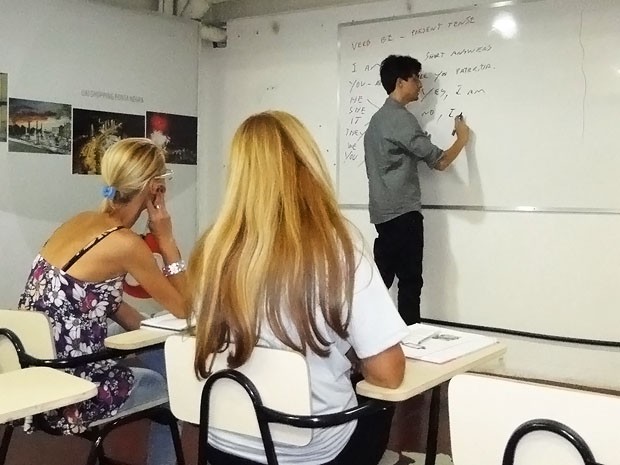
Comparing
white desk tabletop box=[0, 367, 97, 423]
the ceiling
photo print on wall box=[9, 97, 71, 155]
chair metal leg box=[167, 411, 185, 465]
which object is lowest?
chair metal leg box=[167, 411, 185, 465]

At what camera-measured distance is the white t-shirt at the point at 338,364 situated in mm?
1596

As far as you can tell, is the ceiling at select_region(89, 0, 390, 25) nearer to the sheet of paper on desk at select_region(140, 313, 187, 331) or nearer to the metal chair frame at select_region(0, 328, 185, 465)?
the sheet of paper on desk at select_region(140, 313, 187, 331)

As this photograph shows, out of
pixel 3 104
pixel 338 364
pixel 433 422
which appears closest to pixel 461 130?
pixel 433 422

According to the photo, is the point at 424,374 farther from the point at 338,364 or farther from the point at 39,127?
the point at 39,127

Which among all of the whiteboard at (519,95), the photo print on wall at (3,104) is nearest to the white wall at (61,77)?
the photo print on wall at (3,104)

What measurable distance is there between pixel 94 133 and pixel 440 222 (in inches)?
79.4

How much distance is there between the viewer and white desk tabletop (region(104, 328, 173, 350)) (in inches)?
77.4

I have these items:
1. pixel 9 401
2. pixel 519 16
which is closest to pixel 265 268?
pixel 9 401

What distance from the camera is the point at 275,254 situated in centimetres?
157

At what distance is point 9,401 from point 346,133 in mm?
3223

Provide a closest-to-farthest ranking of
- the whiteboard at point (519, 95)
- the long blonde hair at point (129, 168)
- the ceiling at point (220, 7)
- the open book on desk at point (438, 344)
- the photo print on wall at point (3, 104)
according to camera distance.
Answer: the open book on desk at point (438, 344)
the long blonde hair at point (129, 168)
the whiteboard at point (519, 95)
the photo print on wall at point (3, 104)
the ceiling at point (220, 7)

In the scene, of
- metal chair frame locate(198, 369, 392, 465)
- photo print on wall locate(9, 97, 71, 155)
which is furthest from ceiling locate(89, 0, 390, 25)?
metal chair frame locate(198, 369, 392, 465)

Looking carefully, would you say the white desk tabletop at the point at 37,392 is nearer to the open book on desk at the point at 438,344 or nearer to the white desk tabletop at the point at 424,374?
the white desk tabletop at the point at 424,374

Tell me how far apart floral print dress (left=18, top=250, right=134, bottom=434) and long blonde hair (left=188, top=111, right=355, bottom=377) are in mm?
608
